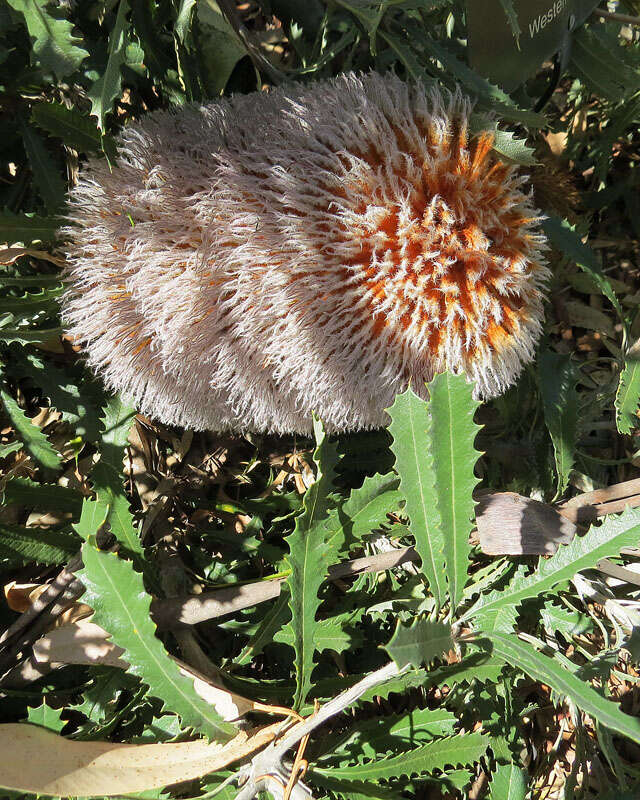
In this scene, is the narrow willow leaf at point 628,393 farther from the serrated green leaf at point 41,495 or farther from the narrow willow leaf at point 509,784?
the serrated green leaf at point 41,495

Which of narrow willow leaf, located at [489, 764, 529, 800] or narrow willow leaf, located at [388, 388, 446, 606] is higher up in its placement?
narrow willow leaf, located at [388, 388, 446, 606]

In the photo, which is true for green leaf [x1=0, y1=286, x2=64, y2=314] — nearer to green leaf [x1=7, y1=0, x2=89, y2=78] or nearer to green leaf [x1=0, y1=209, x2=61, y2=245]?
green leaf [x1=0, y1=209, x2=61, y2=245]

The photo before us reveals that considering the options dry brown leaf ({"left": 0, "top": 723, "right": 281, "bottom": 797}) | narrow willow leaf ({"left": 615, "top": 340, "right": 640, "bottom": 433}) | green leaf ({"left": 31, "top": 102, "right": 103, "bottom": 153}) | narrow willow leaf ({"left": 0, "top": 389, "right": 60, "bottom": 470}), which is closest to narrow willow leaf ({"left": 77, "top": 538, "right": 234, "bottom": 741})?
dry brown leaf ({"left": 0, "top": 723, "right": 281, "bottom": 797})

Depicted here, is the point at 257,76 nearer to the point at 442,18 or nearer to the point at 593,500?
the point at 442,18

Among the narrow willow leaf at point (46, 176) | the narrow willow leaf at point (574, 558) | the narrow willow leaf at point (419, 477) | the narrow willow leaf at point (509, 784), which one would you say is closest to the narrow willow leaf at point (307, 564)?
the narrow willow leaf at point (419, 477)

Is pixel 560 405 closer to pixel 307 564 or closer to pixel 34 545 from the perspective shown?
pixel 307 564

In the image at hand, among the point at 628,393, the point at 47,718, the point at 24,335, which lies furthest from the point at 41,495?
the point at 628,393
